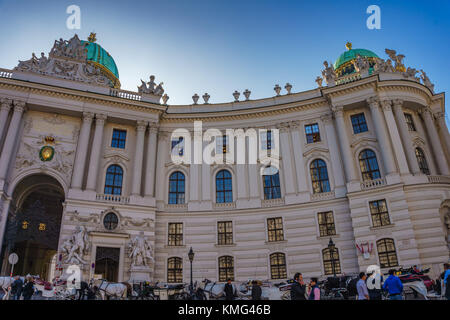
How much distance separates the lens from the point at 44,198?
37.6 metres

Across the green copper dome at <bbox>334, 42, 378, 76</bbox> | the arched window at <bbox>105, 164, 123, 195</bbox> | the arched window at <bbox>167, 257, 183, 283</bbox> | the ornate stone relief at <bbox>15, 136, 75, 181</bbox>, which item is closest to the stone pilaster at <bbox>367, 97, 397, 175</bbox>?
the green copper dome at <bbox>334, 42, 378, 76</bbox>

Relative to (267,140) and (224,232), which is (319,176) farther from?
(224,232)

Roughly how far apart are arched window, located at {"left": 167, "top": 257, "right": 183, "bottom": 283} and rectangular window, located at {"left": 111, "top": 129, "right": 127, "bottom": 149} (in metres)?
13.1

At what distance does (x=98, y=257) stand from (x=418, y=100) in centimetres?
3486

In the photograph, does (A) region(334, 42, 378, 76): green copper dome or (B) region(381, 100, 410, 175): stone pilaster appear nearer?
(B) region(381, 100, 410, 175): stone pilaster

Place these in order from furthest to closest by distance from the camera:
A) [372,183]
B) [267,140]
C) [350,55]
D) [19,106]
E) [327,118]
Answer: [350,55] < [267,140] < [327,118] < [19,106] < [372,183]

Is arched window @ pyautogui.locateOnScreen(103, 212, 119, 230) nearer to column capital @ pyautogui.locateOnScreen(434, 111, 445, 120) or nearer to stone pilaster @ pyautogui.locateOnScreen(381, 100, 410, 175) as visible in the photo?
stone pilaster @ pyautogui.locateOnScreen(381, 100, 410, 175)

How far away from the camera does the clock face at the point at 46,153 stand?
3269 cm

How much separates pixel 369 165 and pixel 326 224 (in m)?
7.17

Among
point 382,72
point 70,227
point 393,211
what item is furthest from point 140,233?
point 382,72

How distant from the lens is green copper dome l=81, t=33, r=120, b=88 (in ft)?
156

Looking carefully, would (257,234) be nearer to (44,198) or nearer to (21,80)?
(44,198)

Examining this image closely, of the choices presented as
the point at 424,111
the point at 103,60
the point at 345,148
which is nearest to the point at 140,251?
the point at 345,148

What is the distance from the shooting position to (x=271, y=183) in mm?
35000
